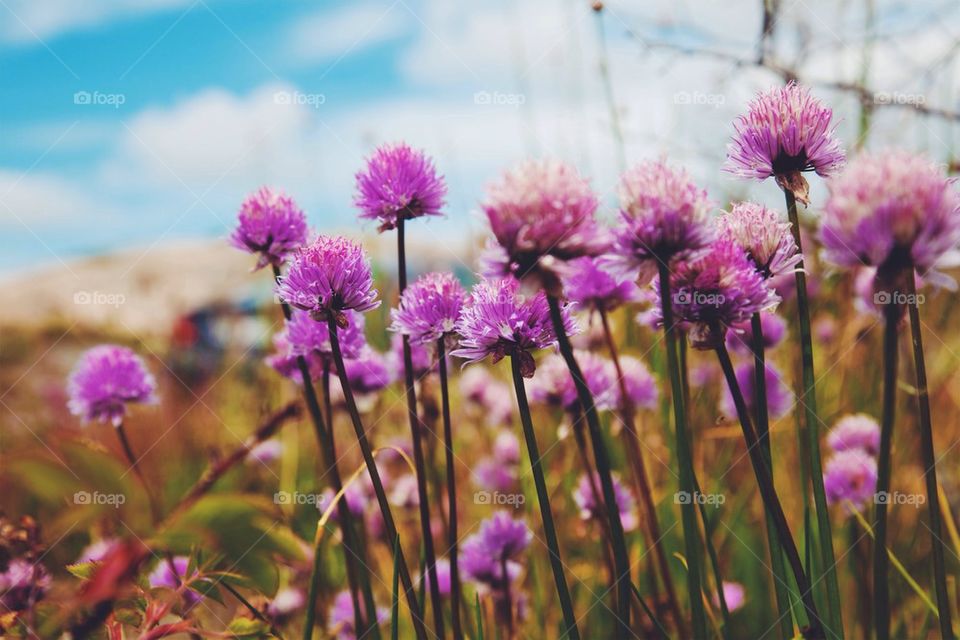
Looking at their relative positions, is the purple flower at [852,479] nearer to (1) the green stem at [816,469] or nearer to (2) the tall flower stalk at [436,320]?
(1) the green stem at [816,469]

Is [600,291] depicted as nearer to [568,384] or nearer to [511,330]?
[568,384]

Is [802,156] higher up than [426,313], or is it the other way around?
[802,156]

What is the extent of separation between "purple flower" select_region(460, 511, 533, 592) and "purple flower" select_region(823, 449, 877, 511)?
724 millimetres

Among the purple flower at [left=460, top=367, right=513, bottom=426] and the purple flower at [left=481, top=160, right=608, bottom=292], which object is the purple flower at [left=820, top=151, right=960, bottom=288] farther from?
the purple flower at [left=460, top=367, right=513, bottom=426]

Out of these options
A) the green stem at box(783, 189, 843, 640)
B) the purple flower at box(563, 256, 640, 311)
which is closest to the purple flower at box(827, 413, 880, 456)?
the purple flower at box(563, 256, 640, 311)

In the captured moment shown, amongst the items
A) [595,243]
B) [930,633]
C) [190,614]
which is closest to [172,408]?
[190,614]

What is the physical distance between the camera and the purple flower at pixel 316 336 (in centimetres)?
122

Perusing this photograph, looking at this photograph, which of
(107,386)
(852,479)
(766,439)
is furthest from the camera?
(852,479)

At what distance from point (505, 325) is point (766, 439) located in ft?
1.27

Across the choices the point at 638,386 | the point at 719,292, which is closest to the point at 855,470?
the point at 638,386

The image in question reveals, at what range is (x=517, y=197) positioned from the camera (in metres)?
0.77

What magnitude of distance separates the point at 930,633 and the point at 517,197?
1.85 m

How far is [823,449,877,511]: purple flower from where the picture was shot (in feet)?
5.59

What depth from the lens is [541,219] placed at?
766mm
